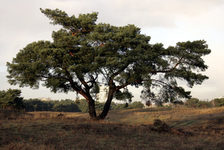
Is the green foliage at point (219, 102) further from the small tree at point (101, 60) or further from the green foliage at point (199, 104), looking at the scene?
the small tree at point (101, 60)

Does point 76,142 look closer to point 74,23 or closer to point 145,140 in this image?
point 145,140

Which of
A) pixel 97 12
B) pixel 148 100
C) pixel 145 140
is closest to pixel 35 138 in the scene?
pixel 145 140

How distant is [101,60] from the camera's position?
2014 cm

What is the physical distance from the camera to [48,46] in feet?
70.7

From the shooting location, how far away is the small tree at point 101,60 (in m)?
20.9

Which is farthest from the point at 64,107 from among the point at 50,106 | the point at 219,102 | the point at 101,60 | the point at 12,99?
the point at 101,60

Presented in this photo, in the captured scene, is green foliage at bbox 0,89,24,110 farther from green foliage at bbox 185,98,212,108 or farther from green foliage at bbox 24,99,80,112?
green foliage at bbox 185,98,212,108

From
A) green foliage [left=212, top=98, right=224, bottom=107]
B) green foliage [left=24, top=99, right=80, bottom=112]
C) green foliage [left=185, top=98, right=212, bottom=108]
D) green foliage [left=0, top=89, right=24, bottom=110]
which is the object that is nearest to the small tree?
green foliage [left=0, top=89, right=24, bottom=110]

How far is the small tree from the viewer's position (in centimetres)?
2086

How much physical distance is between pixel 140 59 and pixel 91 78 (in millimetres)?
6328

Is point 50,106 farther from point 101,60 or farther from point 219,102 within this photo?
point 101,60

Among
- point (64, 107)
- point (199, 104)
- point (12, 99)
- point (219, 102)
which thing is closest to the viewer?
point (12, 99)

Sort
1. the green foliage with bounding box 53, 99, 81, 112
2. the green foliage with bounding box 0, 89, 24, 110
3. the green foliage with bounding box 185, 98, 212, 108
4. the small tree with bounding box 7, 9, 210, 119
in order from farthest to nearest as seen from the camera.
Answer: the green foliage with bounding box 53, 99, 81, 112
the green foliage with bounding box 185, 98, 212, 108
the green foliage with bounding box 0, 89, 24, 110
the small tree with bounding box 7, 9, 210, 119

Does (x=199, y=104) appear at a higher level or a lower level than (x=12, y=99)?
lower
